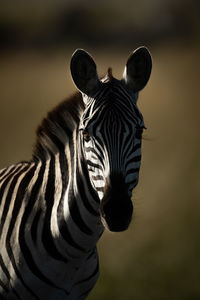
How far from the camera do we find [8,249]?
372 centimetres

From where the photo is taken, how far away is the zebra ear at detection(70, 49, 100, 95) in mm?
3607

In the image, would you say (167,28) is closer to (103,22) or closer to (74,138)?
(103,22)

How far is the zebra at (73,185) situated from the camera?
3332mm

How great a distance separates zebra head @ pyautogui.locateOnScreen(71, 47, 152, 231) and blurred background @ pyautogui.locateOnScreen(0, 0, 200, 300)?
0.47 m

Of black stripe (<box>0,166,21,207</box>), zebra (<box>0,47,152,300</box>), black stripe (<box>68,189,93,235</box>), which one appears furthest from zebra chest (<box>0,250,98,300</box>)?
black stripe (<box>0,166,21,207</box>)

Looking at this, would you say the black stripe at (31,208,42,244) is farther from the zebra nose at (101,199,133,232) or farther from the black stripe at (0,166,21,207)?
the zebra nose at (101,199,133,232)

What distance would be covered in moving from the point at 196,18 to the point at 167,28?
296 centimetres

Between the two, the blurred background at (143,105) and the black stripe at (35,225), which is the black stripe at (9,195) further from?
the blurred background at (143,105)

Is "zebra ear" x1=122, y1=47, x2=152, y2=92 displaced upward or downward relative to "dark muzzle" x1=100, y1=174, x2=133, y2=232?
upward

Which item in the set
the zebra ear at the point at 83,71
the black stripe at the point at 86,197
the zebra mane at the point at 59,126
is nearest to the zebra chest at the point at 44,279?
the black stripe at the point at 86,197

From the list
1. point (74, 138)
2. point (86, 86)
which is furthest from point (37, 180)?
point (86, 86)

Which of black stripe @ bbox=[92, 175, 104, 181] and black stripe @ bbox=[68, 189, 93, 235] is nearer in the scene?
black stripe @ bbox=[92, 175, 104, 181]

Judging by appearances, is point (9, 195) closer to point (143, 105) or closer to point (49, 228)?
point (49, 228)

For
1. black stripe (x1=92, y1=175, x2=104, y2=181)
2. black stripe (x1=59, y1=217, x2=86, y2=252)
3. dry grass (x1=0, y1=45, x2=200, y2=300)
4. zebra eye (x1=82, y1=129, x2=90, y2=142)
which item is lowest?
dry grass (x1=0, y1=45, x2=200, y2=300)
